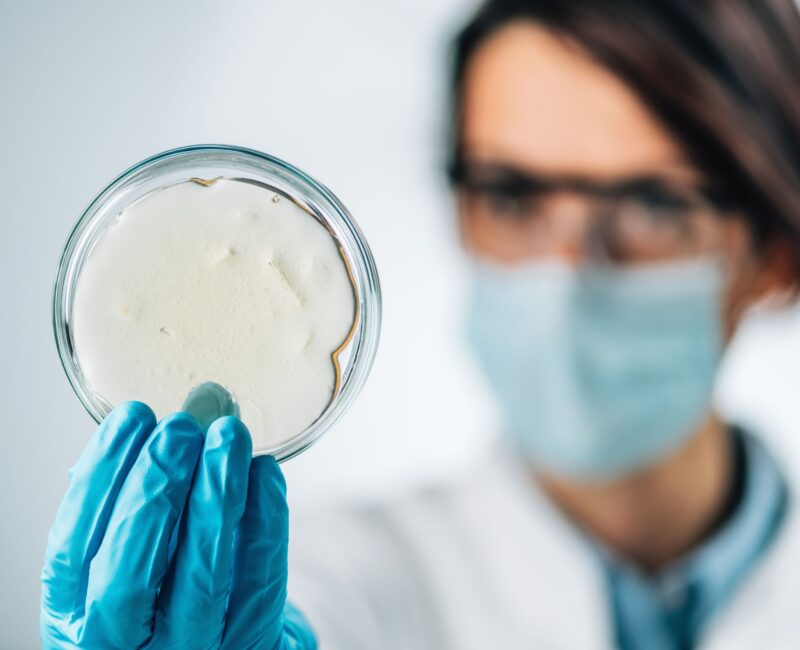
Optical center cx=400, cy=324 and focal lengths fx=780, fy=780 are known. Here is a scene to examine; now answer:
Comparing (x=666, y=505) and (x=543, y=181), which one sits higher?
(x=543, y=181)

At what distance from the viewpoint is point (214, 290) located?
2.56 feet

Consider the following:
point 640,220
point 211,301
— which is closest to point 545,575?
point 640,220

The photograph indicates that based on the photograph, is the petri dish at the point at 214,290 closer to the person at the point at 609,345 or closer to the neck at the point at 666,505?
the person at the point at 609,345

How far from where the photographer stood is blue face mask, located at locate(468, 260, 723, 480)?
5.33 feet

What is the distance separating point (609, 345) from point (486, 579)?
23.8 inches

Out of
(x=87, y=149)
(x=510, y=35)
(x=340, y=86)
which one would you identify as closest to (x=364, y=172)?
(x=340, y=86)

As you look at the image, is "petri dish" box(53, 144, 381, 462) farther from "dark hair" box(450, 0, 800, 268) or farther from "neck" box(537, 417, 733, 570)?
"neck" box(537, 417, 733, 570)

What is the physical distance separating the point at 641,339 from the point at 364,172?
87 centimetres

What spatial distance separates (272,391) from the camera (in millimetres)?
814

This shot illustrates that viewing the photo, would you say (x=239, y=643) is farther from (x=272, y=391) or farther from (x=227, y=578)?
(x=272, y=391)

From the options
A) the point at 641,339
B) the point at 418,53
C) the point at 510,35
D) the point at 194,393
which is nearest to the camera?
the point at 194,393

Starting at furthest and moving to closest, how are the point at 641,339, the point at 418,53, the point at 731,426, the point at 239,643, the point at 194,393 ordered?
the point at 418,53 < the point at 731,426 < the point at 641,339 < the point at 239,643 < the point at 194,393

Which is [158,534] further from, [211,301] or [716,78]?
[716,78]

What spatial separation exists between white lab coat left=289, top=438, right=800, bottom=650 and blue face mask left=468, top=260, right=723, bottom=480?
0.21 meters
